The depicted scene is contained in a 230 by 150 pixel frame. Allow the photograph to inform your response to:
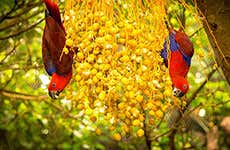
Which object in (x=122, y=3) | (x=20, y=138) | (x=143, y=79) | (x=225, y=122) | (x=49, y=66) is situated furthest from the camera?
(x=20, y=138)

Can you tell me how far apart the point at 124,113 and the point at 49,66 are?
0.87 ft

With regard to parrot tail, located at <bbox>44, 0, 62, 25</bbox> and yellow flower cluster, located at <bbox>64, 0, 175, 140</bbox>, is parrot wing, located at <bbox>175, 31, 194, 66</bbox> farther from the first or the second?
parrot tail, located at <bbox>44, 0, 62, 25</bbox>

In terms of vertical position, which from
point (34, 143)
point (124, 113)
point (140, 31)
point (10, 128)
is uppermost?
point (140, 31)

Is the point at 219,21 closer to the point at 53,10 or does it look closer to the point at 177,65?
the point at 177,65

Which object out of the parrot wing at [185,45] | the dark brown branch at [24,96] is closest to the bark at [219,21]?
the parrot wing at [185,45]

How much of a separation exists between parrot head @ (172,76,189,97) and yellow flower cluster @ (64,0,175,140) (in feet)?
0.07

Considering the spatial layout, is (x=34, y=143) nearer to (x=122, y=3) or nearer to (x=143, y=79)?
(x=122, y=3)

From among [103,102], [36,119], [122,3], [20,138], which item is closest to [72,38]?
[103,102]

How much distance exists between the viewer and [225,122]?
4.21 metres

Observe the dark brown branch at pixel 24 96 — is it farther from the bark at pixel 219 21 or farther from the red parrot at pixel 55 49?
the bark at pixel 219 21

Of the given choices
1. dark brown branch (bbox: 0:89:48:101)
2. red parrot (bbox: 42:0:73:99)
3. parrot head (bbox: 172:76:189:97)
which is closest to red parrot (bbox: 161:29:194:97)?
parrot head (bbox: 172:76:189:97)

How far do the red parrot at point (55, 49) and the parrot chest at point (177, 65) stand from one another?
273 mm

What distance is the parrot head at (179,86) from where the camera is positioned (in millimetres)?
1357

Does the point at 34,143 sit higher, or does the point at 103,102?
the point at 103,102
